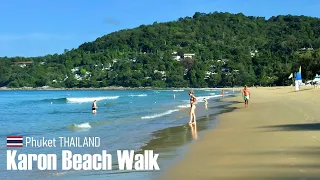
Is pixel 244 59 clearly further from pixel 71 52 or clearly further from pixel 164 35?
pixel 71 52

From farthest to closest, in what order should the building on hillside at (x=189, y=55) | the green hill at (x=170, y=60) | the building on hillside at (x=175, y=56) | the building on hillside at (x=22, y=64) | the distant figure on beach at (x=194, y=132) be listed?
the building on hillside at (x=22, y=64)
the building on hillside at (x=175, y=56)
the building on hillside at (x=189, y=55)
the green hill at (x=170, y=60)
the distant figure on beach at (x=194, y=132)

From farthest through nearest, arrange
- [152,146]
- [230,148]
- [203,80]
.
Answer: [203,80], [152,146], [230,148]

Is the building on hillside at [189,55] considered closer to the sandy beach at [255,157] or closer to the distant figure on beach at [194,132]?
the distant figure on beach at [194,132]

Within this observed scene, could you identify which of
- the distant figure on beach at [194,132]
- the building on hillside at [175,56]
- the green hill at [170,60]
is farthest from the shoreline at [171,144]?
the building on hillside at [175,56]

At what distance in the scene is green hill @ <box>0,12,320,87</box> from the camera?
15350 centimetres

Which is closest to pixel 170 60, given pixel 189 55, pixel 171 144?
pixel 189 55

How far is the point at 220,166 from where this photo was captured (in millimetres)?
8148

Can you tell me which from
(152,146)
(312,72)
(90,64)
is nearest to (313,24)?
(90,64)

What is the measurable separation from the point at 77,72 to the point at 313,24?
4210 inches

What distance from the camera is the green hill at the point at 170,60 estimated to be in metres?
154

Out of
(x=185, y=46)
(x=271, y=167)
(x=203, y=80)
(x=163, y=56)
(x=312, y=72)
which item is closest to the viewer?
(x=271, y=167)

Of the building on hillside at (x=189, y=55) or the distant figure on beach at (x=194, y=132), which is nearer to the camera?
the distant figure on beach at (x=194, y=132)

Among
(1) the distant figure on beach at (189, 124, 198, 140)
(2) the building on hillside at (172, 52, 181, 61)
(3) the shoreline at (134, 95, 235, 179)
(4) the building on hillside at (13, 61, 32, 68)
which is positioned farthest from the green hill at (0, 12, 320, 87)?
(3) the shoreline at (134, 95, 235, 179)

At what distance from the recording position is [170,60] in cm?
17375
